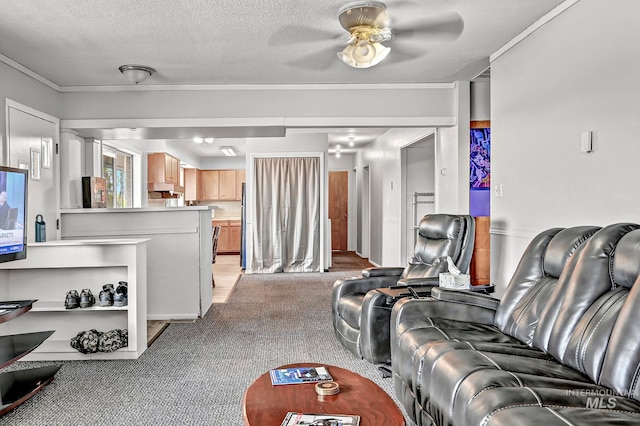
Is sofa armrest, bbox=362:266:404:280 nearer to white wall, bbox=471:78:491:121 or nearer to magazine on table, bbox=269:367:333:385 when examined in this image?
magazine on table, bbox=269:367:333:385

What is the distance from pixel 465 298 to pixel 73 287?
314 centimetres

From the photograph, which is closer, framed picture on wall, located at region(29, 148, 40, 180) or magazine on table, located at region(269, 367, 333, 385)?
magazine on table, located at region(269, 367, 333, 385)

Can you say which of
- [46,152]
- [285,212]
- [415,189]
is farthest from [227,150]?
[46,152]

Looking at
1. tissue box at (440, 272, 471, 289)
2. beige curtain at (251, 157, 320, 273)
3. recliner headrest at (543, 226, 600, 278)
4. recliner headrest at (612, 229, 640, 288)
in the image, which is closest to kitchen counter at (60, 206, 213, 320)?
tissue box at (440, 272, 471, 289)

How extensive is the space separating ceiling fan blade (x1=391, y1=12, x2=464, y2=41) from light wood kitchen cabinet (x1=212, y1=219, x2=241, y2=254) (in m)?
7.93

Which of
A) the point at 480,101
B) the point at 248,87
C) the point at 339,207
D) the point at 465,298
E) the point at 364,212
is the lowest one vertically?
the point at 465,298

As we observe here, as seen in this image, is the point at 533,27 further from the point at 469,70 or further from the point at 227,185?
the point at 227,185

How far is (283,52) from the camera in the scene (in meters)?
3.73

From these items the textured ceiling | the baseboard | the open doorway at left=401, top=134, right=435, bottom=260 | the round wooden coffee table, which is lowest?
the baseboard

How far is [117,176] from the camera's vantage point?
6367mm

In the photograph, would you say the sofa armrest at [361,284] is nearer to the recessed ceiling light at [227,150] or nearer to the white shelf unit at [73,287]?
the white shelf unit at [73,287]

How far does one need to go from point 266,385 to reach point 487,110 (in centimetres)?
397

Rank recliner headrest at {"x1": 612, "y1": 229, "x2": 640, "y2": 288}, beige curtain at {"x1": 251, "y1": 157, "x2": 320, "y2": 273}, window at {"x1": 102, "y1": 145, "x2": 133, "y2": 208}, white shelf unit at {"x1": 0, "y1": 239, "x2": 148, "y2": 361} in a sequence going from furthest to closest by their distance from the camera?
beige curtain at {"x1": 251, "y1": 157, "x2": 320, "y2": 273} < window at {"x1": 102, "y1": 145, "x2": 133, "y2": 208} < white shelf unit at {"x1": 0, "y1": 239, "x2": 148, "y2": 361} < recliner headrest at {"x1": 612, "y1": 229, "x2": 640, "y2": 288}

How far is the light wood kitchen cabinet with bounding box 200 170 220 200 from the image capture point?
1095 cm
